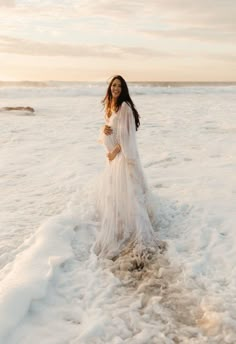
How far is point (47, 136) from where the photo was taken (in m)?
11.7

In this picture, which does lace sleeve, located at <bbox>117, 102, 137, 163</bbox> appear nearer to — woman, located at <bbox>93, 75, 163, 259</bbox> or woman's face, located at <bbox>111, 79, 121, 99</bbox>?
woman, located at <bbox>93, 75, 163, 259</bbox>

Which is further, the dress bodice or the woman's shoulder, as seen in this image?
the dress bodice

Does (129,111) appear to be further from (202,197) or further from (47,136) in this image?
(47,136)

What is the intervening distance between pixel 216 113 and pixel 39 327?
14449 millimetres

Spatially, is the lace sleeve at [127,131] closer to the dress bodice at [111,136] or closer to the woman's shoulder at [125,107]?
the woman's shoulder at [125,107]

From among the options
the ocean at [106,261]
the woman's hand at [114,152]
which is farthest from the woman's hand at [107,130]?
the ocean at [106,261]

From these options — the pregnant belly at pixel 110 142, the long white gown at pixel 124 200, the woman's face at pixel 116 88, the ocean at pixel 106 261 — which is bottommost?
the ocean at pixel 106 261

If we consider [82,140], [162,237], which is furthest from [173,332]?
[82,140]

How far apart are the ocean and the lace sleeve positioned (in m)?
1.11

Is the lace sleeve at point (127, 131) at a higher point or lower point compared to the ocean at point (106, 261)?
higher

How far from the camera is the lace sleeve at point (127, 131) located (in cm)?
457

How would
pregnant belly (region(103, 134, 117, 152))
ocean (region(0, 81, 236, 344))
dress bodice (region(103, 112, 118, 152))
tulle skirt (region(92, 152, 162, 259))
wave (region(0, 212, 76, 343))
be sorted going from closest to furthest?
ocean (region(0, 81, 236, 344)), wave (region(0, 212, 76, 343)), tulle skirt (region(92, 152, 162, 259)), dress bodice (region(103, 112, 118, 152)), pregnant belly (region(103, 134, 117, 152))

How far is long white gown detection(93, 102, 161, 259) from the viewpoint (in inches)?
179

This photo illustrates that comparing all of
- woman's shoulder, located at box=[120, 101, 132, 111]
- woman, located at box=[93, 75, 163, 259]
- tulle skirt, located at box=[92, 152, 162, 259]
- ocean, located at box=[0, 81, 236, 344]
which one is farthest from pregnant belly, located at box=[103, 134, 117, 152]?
ocean, located at box=[0, 81, 236, 344]
